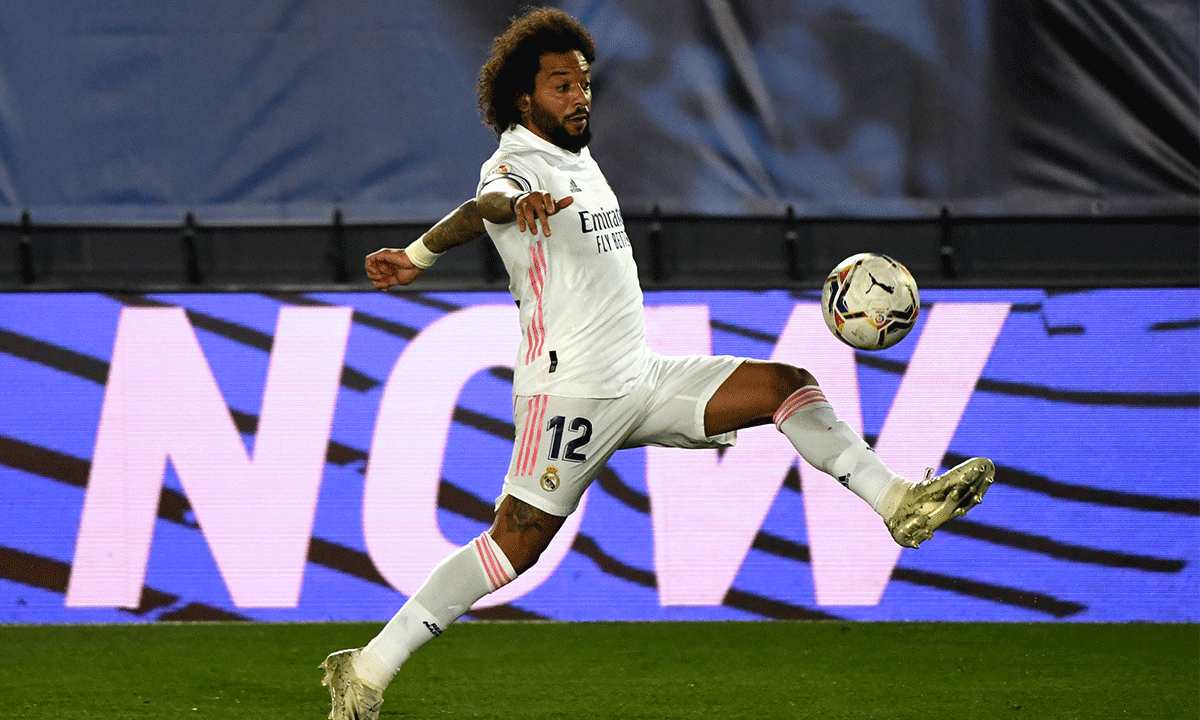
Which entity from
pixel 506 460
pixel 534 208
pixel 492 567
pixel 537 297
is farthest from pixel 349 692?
pixel 506 460

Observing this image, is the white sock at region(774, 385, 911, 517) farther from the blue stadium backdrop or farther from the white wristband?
the blue stadium backdrop

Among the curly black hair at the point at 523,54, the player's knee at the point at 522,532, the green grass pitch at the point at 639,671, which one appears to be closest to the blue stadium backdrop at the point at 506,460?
the green grass pitch at the point at 639,671

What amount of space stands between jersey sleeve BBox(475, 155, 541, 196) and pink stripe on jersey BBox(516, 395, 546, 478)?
1.89ft

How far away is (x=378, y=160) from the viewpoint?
639 centimetres

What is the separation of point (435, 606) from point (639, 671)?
1491 millimetres

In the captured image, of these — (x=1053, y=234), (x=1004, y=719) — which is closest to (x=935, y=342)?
(x=1053, y=234)

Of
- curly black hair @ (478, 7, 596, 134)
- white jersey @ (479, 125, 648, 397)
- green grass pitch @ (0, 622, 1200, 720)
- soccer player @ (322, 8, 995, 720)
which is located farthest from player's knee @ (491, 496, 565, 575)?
curly black hair @ (478, 7, 596, 134)

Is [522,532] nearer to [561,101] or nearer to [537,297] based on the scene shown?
[537,297]

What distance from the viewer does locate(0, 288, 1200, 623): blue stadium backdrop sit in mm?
6016

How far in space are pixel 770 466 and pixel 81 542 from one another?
9.62 feet

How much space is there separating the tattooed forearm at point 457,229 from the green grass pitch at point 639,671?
1493 millimetres

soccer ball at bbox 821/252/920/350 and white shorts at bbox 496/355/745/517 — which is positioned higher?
soccer ball at bbox 821/252/920/350

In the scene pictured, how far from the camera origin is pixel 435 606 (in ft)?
12.7

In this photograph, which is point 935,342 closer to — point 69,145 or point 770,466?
point 770,466
